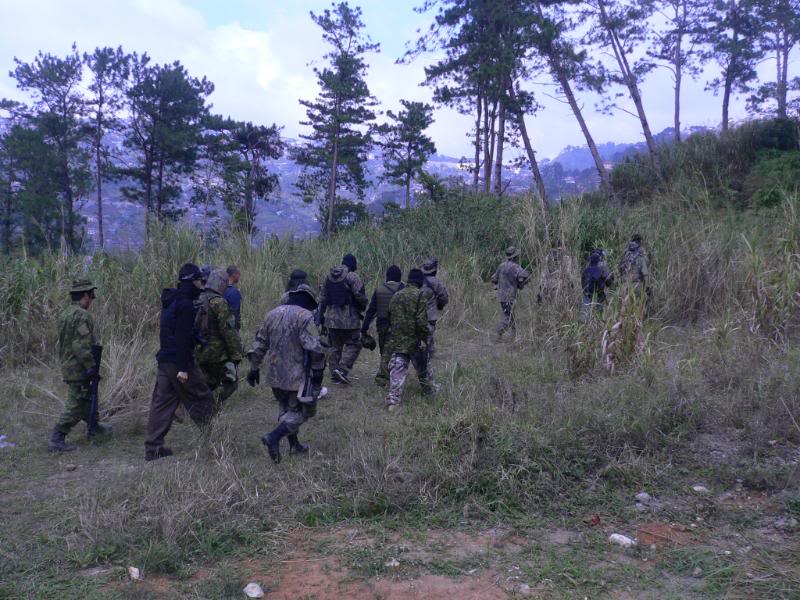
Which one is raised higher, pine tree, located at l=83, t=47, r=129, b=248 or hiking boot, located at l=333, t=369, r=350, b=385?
pine tree, located at l=83, t=47, r=129, b=248

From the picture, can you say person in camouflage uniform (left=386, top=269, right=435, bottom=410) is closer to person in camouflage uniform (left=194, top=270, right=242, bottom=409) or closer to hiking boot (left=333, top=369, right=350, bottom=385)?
hiking boot (left=333, top=369, right=350, bottom=385)

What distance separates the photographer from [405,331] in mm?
7637

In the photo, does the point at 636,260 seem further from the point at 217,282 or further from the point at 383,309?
the point at 217,282

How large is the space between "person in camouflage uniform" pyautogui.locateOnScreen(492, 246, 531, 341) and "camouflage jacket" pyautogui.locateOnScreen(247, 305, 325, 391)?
4.96 meters

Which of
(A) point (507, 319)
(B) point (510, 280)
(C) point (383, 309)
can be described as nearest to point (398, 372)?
(C) point (383, 309)

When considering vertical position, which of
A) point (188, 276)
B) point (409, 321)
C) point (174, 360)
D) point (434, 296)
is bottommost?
point (174, 360)

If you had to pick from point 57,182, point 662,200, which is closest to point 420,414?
point 662,200

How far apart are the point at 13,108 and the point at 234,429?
26253 millimetres

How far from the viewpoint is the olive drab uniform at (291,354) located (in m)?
6.02

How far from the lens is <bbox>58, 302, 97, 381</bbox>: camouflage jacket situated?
6.75 metres

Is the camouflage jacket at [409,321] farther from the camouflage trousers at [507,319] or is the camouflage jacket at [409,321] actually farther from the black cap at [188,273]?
the camouflage trousers at [507,319]

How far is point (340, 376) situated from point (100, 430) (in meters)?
2.99

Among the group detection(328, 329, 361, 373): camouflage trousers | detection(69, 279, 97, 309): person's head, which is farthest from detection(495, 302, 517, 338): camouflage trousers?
detection(69, 279, 97, 309): person's head

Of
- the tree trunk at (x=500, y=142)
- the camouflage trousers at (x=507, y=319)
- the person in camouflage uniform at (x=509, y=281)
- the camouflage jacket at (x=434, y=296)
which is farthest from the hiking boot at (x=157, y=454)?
the tree trunk at (x=500, y=142)
